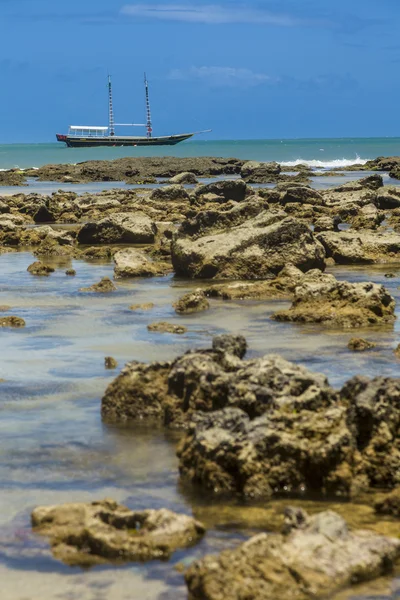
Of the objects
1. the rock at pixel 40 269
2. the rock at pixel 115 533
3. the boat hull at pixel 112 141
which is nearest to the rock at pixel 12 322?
the rock at pixel 40 269

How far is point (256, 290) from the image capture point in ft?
51.6

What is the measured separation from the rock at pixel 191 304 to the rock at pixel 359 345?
3240 millimetres

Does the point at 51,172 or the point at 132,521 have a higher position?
the point at 51,172

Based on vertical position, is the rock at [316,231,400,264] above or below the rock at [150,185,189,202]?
below

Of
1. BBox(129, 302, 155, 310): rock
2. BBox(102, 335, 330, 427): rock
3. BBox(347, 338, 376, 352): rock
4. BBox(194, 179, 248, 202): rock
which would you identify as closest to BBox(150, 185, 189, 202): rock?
BBox(194, 179, 248, 202): rock

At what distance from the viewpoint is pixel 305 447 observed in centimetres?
684

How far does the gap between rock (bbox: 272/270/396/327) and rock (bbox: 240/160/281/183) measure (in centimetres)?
4231

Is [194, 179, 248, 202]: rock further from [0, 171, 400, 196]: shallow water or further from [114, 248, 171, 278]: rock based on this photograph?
[114, 248, 171, 278]: rock

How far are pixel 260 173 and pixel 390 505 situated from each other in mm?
53004

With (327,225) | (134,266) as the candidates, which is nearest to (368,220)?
(327,225)

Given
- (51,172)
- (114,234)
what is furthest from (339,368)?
(51,172)

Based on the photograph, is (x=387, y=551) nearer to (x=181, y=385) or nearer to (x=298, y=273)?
(x=181, y=385)

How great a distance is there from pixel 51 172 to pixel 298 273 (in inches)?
1997

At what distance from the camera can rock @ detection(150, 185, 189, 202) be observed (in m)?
36.2
